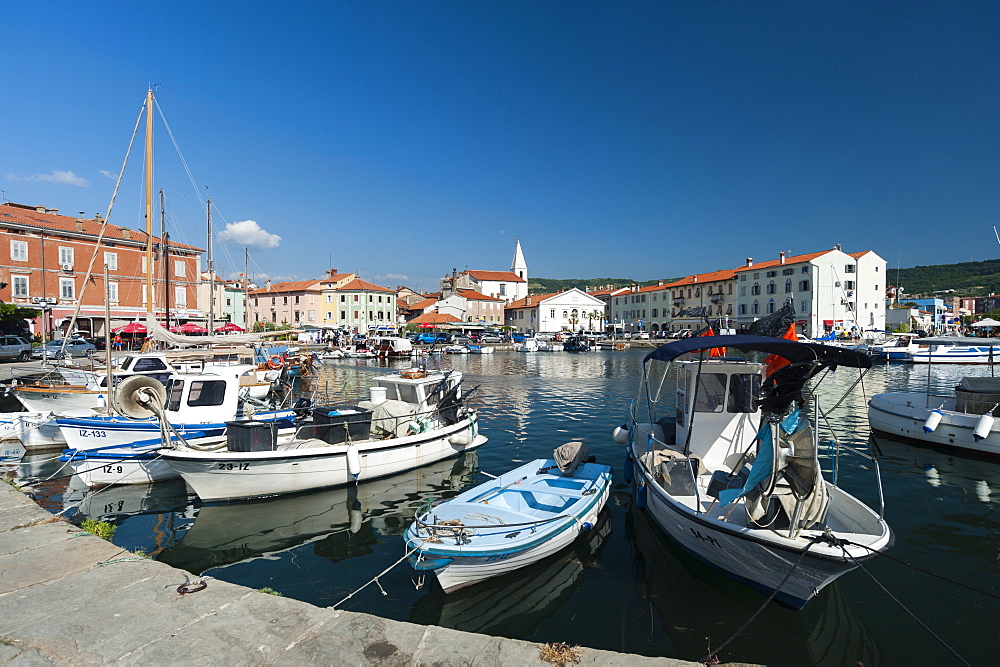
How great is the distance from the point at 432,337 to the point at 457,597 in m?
69.3

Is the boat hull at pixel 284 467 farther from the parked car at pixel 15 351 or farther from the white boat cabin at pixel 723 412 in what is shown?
the parked car at pixel 15 351

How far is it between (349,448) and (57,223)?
52335mm

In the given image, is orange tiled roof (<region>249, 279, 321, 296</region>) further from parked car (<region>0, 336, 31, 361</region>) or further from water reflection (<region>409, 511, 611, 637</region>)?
water reflection (<region>409, 511, 611, 637</region>)

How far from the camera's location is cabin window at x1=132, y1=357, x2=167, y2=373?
17.9m

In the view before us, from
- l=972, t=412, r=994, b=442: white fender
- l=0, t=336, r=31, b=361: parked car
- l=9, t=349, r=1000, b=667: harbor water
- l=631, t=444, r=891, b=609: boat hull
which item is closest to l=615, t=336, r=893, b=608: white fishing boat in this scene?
l=631, t=444, r=891, b=609: boat hull

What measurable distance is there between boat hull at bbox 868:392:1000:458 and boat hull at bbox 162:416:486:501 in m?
15.7

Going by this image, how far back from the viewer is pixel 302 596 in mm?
7574

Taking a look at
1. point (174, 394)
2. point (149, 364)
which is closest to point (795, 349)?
point (174, 394)

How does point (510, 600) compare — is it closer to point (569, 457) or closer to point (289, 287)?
point (569, 457)

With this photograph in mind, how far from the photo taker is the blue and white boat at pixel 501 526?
709 centimetres

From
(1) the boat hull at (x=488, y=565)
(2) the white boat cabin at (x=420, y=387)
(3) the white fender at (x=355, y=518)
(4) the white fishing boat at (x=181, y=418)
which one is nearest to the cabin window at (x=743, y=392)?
(1) the boat hull at (x=488, y=565)

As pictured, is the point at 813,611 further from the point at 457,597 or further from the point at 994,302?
the point at 994,302

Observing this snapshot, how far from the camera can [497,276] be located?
11638 centimetres

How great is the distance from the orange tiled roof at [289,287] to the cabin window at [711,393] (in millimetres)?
86134
